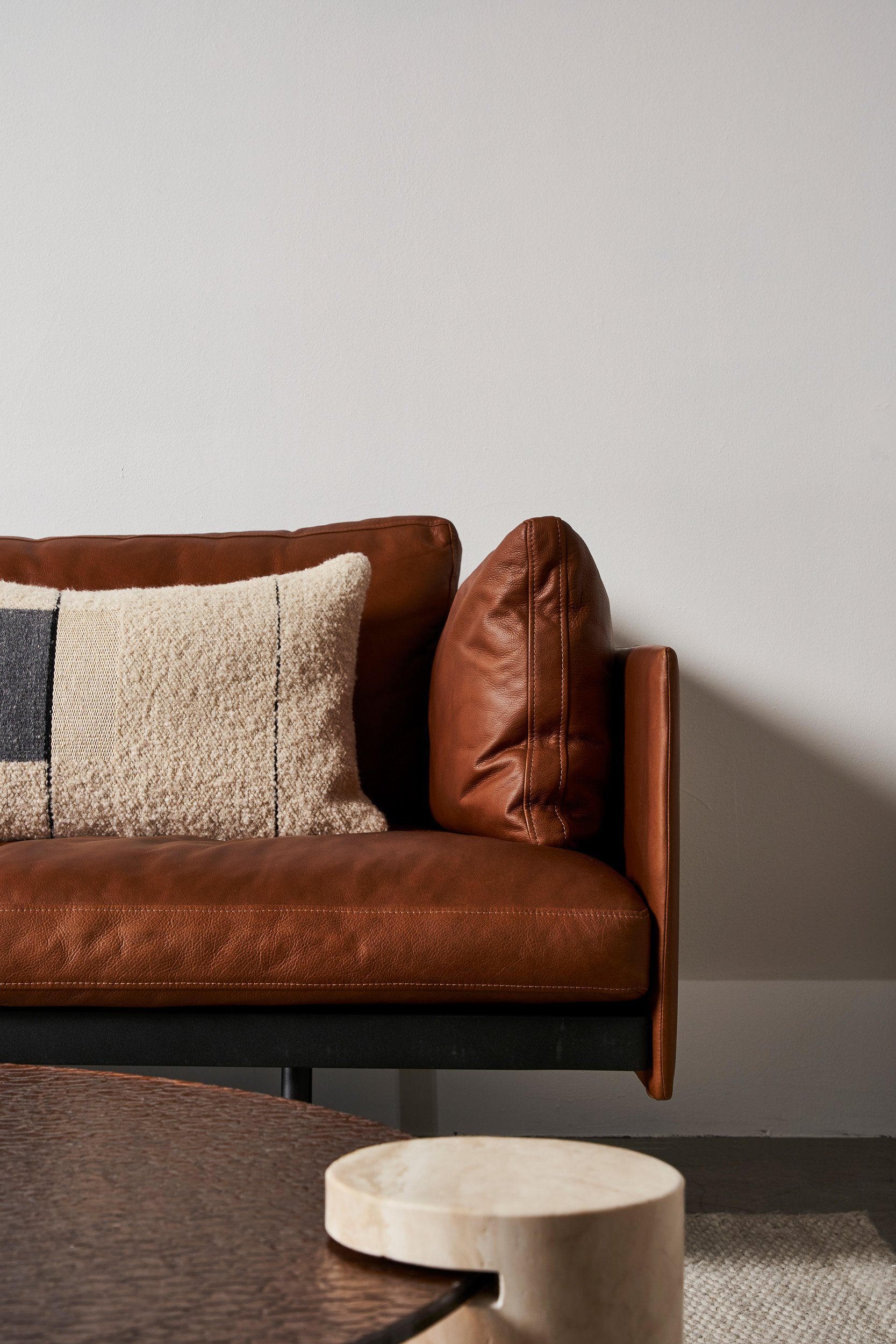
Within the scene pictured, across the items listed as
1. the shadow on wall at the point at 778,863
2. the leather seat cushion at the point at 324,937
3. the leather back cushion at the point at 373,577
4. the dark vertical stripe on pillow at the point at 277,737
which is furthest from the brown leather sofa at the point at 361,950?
the shadow on wall at the point at 778,863

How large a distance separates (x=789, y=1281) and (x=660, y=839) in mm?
533

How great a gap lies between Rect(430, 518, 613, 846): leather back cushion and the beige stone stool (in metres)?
0.81

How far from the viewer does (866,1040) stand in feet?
6.05

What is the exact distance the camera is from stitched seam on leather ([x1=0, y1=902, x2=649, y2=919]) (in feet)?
3.54

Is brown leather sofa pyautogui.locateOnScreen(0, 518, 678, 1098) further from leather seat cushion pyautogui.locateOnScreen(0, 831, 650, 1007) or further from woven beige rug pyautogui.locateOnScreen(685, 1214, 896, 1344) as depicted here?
woven beige rug pyautogui.locateOnScreen(685, 1214, 896, 1344)

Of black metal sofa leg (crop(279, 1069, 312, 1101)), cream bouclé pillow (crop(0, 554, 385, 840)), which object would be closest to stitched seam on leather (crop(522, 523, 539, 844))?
cream bouclé pillow (crop(0, 554, 385, 840))

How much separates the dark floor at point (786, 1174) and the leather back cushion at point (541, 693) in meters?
0.59

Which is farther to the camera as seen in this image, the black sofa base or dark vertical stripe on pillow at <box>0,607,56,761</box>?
dark vertical stripe on pillow at <box>0,607,56,761</box>

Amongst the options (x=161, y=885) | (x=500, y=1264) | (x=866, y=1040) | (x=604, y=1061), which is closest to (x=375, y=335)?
(x=161, y=885)

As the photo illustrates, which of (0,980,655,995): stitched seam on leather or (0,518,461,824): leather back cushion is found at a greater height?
(0,518,461,824): leather back cushion

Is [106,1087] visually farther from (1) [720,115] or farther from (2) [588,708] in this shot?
(1) [720,115]

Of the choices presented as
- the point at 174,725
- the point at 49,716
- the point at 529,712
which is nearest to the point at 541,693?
the point at 529,712

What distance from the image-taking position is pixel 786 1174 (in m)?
1.57

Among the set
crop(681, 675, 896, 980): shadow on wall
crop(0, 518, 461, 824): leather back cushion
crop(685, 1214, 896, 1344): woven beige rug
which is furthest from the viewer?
crop(681, 675, 896, 980): shadow on wall
